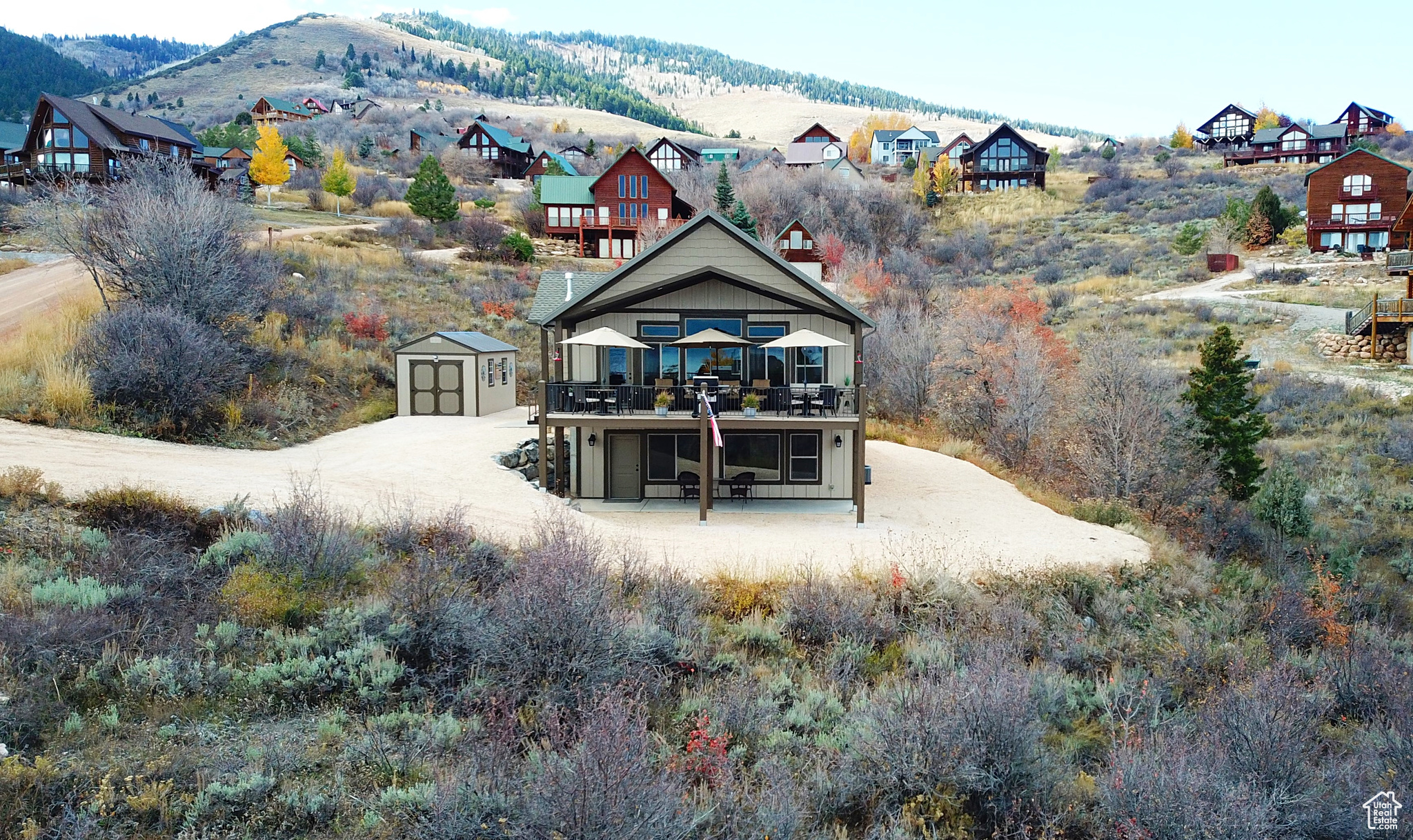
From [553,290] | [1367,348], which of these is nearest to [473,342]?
[553,290]

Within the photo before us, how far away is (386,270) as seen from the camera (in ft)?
141

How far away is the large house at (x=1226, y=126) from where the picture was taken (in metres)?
102

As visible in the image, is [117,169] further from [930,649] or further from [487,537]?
[930,649]

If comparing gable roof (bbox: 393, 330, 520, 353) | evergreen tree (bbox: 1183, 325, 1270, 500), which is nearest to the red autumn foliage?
gable roof (bbox: 393, 330, 520, 353)

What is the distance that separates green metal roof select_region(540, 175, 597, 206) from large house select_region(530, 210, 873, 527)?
40.1 metres

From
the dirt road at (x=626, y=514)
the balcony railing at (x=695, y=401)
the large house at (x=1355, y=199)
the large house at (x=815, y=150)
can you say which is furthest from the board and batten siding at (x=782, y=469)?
the large house at (x=815, y=150)

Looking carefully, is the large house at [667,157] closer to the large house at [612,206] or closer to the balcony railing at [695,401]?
the large house at [612,206]

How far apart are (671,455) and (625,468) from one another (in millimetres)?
1136

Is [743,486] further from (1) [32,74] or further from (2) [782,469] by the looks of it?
(1) [32,74]

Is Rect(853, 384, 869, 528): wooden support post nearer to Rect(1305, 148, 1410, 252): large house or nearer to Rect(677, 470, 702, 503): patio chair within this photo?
Rect(677, 470, 702, 503): patio chair

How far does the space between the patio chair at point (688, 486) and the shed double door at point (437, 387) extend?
12.2m

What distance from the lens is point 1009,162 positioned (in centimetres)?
8144

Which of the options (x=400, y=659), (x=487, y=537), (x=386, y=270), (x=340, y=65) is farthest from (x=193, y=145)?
A: (x=340, y=65)

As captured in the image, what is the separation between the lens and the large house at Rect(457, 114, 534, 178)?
8931 centimetres
